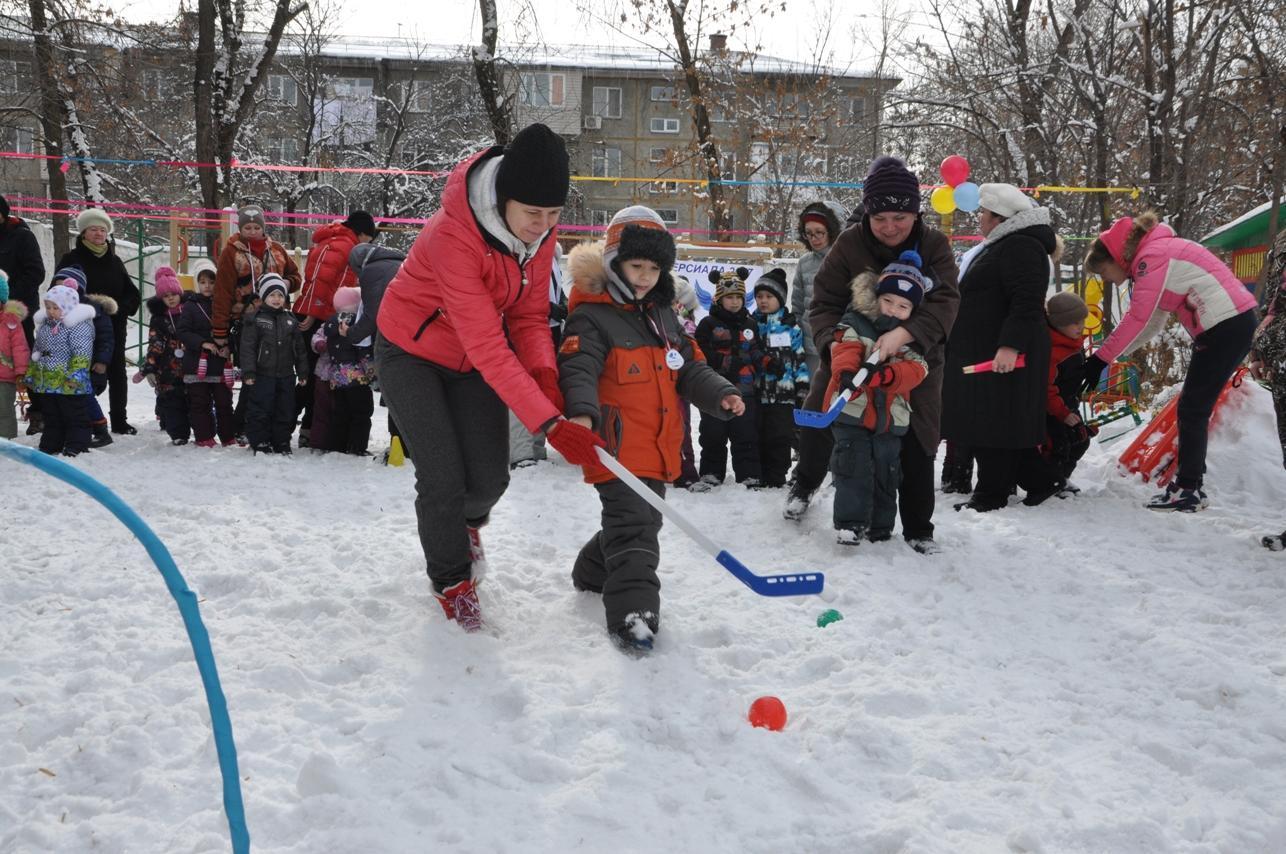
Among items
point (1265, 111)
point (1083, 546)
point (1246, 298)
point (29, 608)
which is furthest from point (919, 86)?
point (29, 608)

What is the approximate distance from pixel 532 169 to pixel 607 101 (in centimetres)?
3877

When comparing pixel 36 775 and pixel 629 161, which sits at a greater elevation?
pixel 629 161

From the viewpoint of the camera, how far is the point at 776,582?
3148 millimetres

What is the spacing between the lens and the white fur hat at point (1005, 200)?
5516mm

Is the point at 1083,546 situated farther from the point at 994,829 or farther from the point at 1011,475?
the point at 994,829

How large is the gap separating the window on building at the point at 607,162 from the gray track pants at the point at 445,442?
1461 inches

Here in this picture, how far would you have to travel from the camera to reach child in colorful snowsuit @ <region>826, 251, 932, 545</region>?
4.62 m

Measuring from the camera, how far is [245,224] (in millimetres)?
7699

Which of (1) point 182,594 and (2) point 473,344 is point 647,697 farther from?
(1) point 182,594

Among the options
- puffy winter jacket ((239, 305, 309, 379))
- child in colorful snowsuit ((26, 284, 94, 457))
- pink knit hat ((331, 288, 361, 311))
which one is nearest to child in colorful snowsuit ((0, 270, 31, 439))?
child in colorful snowsuit ((26, 284, 94, 457))

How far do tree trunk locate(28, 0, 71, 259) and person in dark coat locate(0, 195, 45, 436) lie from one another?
309 inches

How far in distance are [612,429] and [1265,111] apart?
34.9 feet

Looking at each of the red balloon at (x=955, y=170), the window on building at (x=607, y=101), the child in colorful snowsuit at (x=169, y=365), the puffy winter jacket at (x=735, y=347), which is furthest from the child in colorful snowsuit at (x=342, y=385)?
the window on building at (x=607, y=101)

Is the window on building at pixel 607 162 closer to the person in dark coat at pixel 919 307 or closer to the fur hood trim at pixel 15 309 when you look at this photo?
the fur hood trim at pixel 15 309
